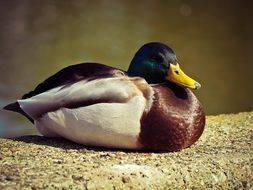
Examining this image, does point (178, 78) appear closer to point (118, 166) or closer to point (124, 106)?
point (124, 106)

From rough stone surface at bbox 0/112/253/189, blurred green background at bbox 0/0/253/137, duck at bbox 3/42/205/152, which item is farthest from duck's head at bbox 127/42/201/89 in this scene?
blurred green background at bbox 0/0/253/137

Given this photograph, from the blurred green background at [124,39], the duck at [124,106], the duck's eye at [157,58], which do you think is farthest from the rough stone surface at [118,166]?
the blurred green background at [124,39]

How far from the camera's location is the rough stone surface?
11.4 ft

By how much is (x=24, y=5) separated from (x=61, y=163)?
31.2 ft

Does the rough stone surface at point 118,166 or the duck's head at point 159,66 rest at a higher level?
the duck's head at point 159,66

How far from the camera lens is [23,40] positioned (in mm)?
10289

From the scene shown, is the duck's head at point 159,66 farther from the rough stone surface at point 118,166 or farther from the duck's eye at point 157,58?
the rough stone surface at point 118,166

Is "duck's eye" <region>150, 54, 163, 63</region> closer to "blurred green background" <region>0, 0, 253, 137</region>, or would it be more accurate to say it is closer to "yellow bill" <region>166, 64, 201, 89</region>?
"yellow bill" <region>166, 64, 201, 89</region>

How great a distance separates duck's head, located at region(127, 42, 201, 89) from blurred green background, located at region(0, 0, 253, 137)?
2848 mm

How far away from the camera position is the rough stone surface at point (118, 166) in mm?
3473

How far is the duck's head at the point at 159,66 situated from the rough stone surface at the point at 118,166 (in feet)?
1.29

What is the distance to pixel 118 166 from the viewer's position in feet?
12.1

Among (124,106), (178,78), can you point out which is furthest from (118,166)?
(178,78)

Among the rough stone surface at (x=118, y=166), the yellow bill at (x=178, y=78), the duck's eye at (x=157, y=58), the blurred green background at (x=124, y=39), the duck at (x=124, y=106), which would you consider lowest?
the blurred green background at (x=124, y=39)
